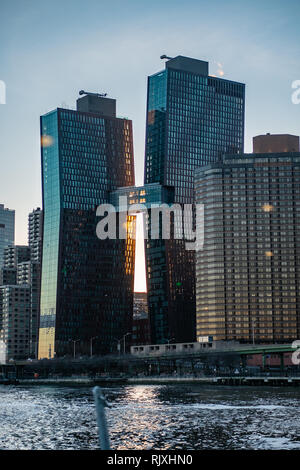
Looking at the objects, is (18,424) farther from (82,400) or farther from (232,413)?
(82,400)

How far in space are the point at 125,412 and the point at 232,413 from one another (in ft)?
63.6

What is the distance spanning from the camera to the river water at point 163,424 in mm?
88812

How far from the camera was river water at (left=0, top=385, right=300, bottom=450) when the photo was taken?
88812 millimetres

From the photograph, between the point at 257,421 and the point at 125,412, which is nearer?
the point at 257,421

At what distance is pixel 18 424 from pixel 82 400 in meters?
55.8

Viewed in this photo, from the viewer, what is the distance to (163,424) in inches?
4338

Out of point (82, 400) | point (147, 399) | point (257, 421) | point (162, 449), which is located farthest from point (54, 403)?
point (162, 449)

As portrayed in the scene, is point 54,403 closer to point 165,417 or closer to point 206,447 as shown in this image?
point 165,417

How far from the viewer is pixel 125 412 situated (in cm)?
13212
